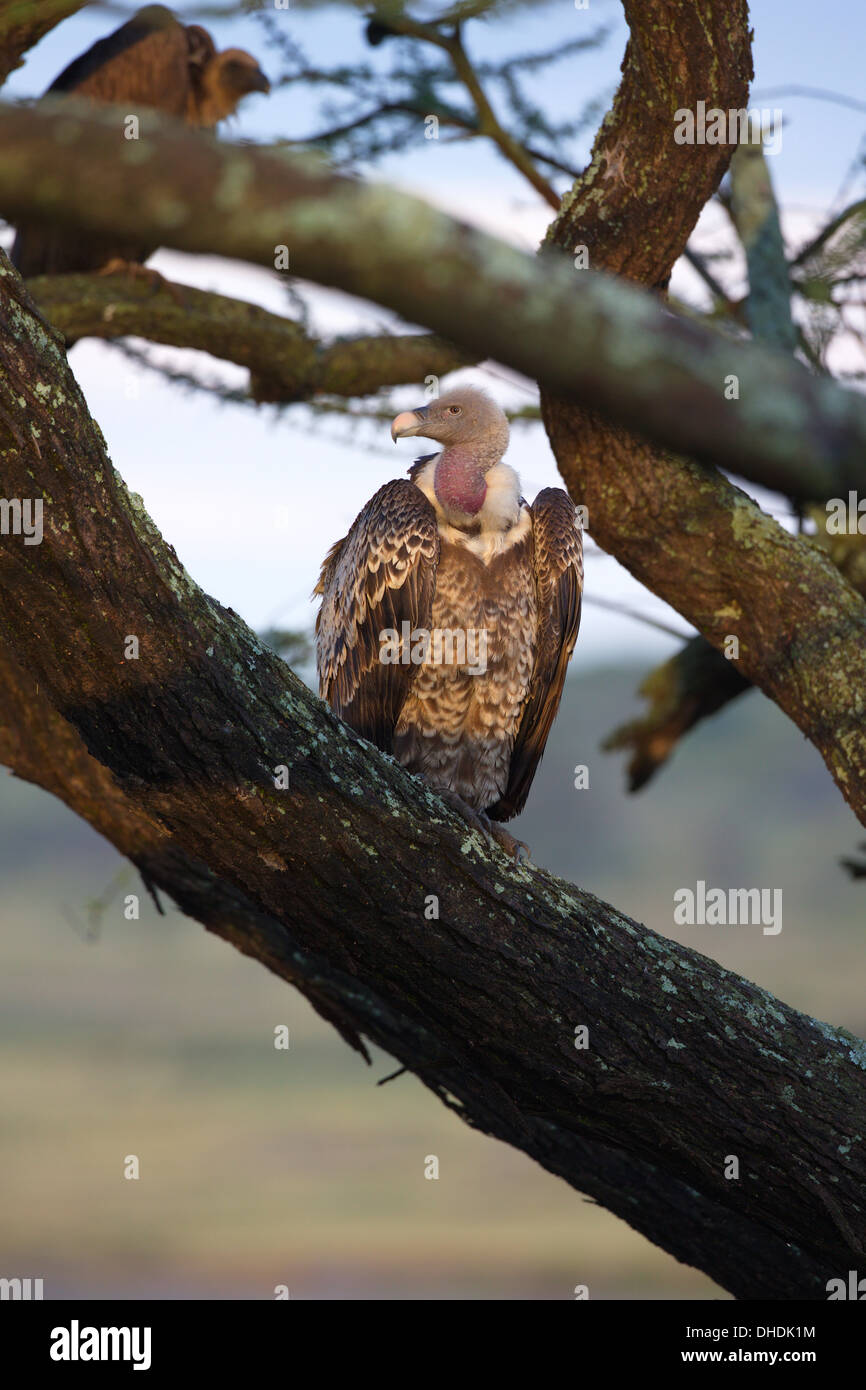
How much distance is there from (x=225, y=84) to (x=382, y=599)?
5940 millimetres

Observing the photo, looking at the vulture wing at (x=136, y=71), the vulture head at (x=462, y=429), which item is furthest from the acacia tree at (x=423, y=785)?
the vulture wing at (x=136, y=71)

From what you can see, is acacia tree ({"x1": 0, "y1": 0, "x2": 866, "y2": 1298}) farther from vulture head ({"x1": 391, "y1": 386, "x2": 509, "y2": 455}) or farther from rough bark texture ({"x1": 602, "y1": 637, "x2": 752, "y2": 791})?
rough bark texture ({"x1": 602, "y1": 637, "x2": 752, "y2": 791})

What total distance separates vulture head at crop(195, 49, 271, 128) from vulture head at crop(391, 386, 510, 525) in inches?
191

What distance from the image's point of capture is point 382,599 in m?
5.16

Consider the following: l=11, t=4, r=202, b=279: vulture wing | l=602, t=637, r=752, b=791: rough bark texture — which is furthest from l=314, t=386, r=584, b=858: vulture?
l=11, t=4, r=202, b=279: vulture wing

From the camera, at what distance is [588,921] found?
407cm

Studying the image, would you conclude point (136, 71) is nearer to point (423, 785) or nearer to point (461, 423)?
point (461, 423)

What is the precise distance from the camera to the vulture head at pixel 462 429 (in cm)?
543

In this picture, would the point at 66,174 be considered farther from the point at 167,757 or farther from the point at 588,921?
the point at 588,921

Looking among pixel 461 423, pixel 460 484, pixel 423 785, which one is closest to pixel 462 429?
pixel 461 423

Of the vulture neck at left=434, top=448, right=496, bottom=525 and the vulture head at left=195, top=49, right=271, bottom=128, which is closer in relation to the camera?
the vulture neck at left=434, top=448, right=496, bottom=525

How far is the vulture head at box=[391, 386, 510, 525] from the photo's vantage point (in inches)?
214

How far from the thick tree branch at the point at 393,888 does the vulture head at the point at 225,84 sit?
22.4 ft
